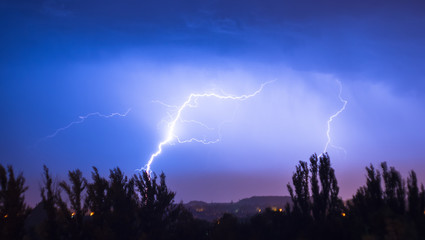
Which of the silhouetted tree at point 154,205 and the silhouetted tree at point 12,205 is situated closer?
the silhouetted tree at point 12,205

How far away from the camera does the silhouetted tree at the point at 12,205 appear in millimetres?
11023

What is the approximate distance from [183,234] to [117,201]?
11.0ft

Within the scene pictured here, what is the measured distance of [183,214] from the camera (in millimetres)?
18047

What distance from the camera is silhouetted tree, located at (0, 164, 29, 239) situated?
1102 cm

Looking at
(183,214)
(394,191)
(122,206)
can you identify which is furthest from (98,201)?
(394,191)

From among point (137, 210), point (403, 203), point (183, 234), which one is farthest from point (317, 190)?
point (137, 210)

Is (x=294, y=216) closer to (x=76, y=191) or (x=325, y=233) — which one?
(x=325, y=233)

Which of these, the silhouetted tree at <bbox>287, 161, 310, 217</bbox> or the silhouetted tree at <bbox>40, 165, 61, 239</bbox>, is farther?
the silhouetted tree at <bbox>287, 161, 310, 217</bbox>

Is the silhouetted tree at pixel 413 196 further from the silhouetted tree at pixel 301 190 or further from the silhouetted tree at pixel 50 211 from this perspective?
the silhouetted tree at pixel 50 211

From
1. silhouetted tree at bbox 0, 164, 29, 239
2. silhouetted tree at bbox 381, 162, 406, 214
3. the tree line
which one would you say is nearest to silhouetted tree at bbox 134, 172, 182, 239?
the tree line

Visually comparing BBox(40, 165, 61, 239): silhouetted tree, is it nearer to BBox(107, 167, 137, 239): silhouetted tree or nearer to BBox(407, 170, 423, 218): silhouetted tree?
BBox(107, 167, 137, 239): silhouetted tree

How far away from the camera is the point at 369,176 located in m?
14.5

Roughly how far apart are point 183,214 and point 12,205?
9.35 metres

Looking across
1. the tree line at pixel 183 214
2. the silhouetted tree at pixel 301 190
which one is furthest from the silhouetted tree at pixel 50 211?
the silhouetted tree at pixel 301 190
